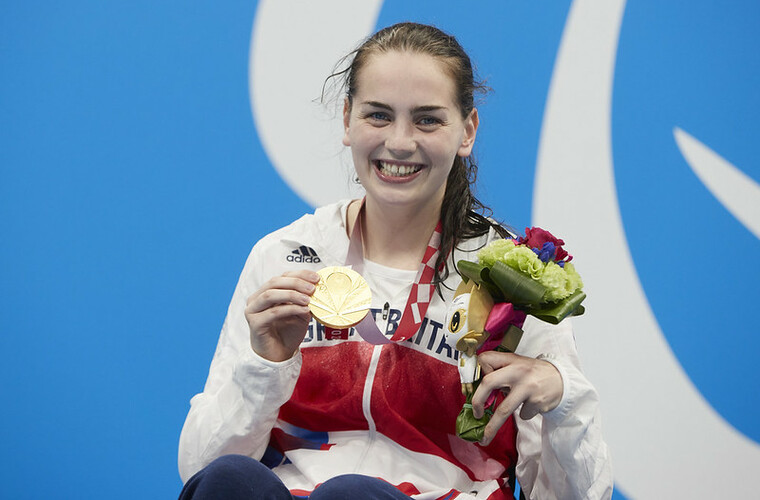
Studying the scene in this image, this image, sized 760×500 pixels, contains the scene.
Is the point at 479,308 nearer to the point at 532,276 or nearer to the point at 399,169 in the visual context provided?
the point at 532,276

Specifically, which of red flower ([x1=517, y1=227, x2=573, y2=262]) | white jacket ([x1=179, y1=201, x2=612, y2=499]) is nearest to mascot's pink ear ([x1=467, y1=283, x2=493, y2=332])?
red flower ([x1=517, y1=227, x2=573, y2=262])

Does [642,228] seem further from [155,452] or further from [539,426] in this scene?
[155,452]

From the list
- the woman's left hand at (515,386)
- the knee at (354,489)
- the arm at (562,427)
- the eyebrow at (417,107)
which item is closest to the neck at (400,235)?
the eyebrow at (417,107)

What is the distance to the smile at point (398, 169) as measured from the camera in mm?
1630

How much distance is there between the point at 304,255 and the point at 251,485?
59 cm

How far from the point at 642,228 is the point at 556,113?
44cm

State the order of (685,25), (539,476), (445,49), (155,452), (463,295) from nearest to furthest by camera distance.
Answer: (463,295) < (539,476) < (445,49) < (685,25) < (155,452)

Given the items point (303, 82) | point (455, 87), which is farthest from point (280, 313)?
point (303, 82)

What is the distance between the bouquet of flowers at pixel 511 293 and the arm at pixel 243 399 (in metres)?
0.32

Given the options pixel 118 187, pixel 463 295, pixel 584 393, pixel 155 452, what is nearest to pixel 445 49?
pixel 463 295

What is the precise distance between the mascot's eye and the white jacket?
0.76ft

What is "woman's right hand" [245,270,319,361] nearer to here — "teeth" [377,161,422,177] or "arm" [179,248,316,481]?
"arm" [179,248,316,481]

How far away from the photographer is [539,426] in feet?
5.11

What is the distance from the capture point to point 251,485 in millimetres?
1299
